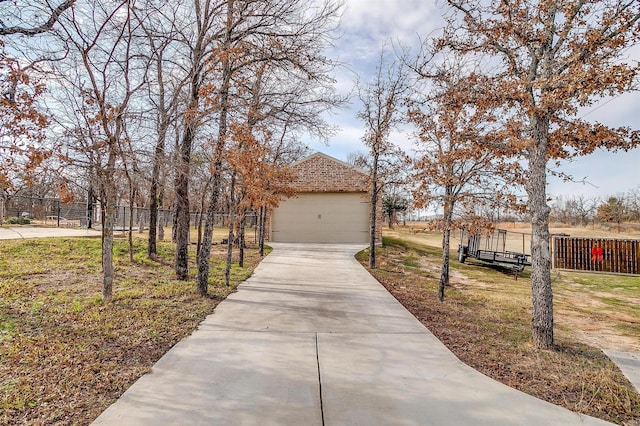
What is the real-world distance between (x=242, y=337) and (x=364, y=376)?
187cm

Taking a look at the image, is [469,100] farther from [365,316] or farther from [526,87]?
[365,316]

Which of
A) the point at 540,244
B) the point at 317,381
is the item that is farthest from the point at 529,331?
the point at 317,381

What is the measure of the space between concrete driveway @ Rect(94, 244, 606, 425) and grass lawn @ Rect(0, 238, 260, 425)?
0.32 m

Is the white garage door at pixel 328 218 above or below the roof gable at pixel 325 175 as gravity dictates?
below

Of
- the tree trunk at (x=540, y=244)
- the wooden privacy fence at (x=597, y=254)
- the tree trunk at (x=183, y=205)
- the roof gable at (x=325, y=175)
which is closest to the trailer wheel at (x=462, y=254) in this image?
the wooden privacy fence at (x=597, y=254)

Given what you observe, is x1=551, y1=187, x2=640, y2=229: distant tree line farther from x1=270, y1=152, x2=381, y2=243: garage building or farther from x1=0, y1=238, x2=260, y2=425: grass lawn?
x1=0, y1=238, x2=260, y2=425: grass lawn

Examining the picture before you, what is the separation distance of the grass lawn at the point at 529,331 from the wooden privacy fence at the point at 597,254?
2491 millimetres

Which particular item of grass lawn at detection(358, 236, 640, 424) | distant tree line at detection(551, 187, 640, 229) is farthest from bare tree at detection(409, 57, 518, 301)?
distant tree line at detection(551, 187, 640, 229)

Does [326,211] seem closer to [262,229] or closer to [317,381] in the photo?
[262,229]

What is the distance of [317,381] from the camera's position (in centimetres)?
335

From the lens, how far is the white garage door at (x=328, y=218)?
62.0 ft

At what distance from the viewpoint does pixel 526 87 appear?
14.6 feet

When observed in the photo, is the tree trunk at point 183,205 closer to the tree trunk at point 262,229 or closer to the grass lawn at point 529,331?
the grass lawn at point 529,331

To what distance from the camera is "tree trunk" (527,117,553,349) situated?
14.6 ft
